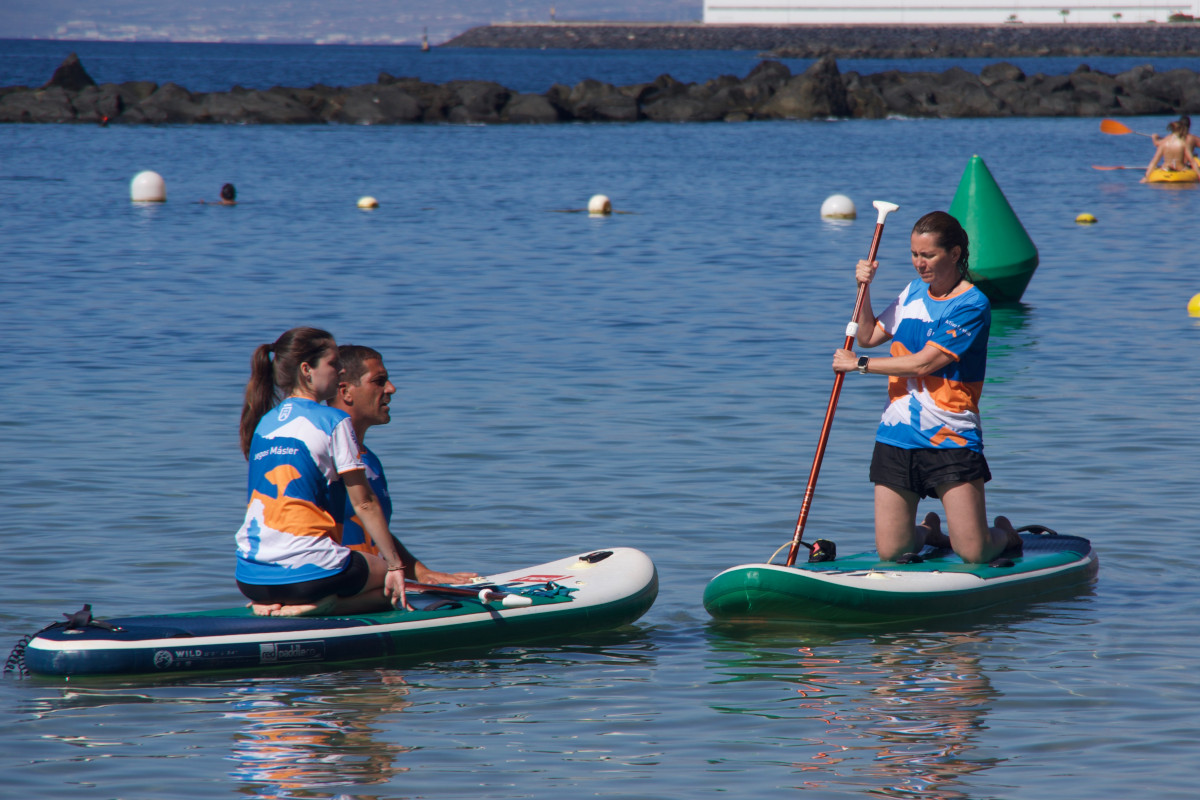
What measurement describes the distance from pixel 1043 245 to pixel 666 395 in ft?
37.9

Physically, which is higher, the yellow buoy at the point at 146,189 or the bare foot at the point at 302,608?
the yellow buoy at the point at 146,189

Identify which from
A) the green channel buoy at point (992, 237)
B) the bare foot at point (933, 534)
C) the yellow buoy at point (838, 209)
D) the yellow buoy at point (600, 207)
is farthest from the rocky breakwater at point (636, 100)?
the bare foot at point (933, 534)

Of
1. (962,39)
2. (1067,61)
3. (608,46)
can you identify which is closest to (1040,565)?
(1067,61)

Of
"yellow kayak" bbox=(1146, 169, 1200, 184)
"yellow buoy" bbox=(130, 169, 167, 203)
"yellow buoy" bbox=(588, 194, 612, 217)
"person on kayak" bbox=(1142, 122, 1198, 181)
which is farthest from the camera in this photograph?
"yellow kayak" bbox=(1146, 169, 1200, 184)

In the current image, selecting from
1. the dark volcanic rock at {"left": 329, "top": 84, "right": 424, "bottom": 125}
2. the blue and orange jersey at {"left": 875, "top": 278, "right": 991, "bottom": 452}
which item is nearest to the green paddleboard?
the blue and orange jersey at {"left": 875, "top": 278, "right": 991, "bottom": 452}

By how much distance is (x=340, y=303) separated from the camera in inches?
623

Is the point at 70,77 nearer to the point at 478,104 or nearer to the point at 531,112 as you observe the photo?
the point at 478,104

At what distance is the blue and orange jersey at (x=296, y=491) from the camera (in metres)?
5.57

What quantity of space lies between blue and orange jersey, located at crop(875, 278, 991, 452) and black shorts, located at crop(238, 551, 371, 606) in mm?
2427

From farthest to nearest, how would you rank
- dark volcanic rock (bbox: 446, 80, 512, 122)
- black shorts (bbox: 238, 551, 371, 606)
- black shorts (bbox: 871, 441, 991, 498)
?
dark volcanic rock (bbox: 446, 80, 512, 122) < black shorts (bbox: 871, 441, 991, 498) < black shorts (bbox: 238, 551, 371, 606)

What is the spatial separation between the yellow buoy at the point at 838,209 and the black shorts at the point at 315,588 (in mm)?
20021

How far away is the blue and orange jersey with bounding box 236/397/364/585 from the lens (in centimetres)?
557

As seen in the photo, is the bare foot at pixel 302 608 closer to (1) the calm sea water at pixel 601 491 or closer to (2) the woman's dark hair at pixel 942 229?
(1) the calm sea water at pixel 601 491

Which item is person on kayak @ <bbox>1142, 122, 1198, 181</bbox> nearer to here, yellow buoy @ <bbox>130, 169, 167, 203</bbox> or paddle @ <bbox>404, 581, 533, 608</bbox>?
yellow buoy @ <bbox>130, 169, 167, 203</bbox>
